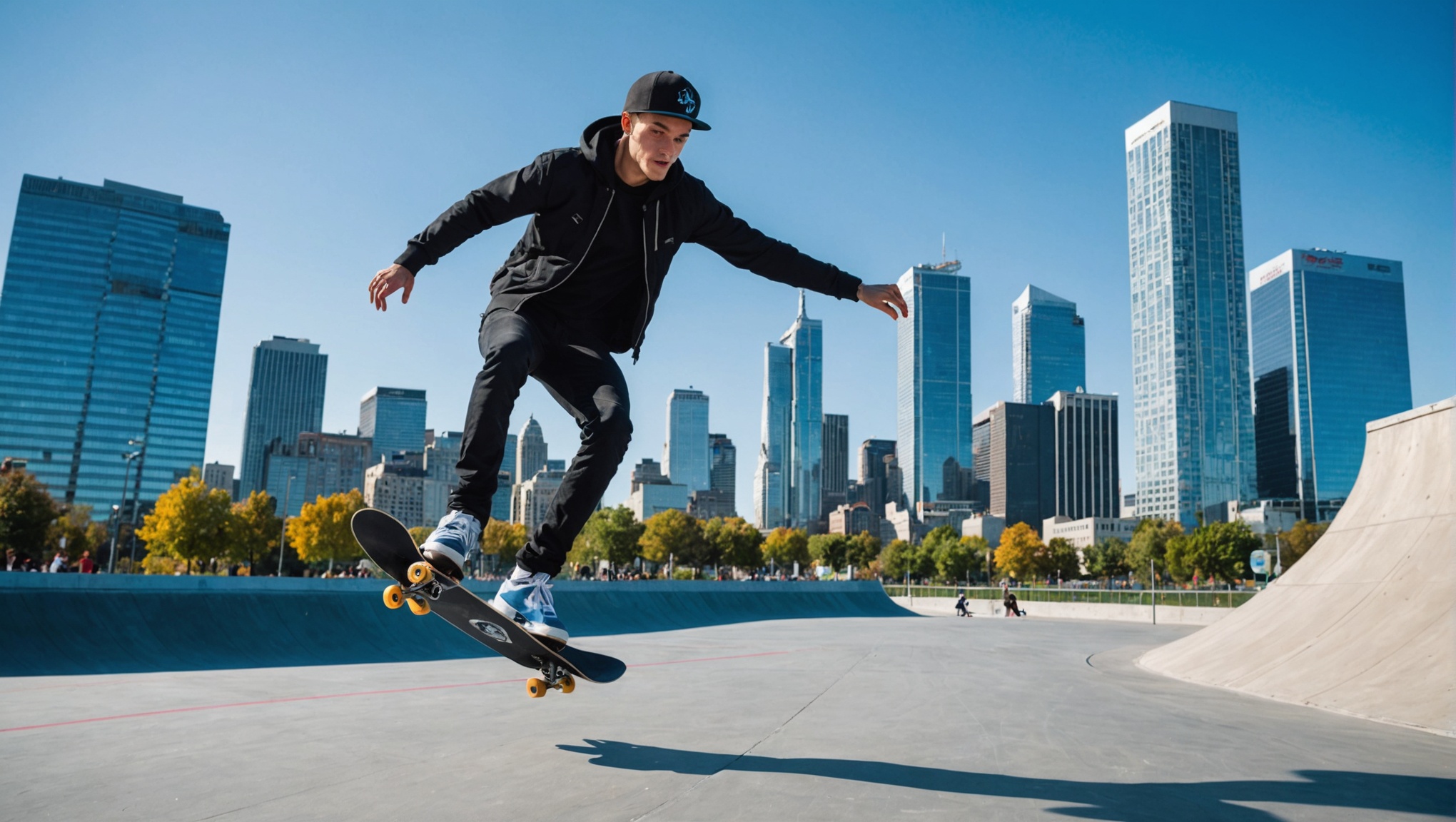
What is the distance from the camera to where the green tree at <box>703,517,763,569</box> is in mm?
114125

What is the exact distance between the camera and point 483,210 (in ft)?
15.7

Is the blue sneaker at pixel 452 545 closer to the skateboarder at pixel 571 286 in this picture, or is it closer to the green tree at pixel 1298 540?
the skateboarder at pixel 571 286

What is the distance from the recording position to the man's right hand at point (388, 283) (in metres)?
4.57

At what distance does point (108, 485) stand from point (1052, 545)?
177149 mm

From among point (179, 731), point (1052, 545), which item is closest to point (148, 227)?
point (1052, 545)

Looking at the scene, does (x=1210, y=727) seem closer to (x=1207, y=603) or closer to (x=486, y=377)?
(x=486, y=377)

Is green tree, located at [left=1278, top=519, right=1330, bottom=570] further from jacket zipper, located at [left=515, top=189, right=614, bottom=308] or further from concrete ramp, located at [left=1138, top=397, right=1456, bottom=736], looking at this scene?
jacket zipper, located at [left=515, top=189, right=614, bottom=308]

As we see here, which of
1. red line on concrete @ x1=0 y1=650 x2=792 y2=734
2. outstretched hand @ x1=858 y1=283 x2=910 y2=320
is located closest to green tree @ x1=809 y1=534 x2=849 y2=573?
A: red line on concrete @ x1=0 y1=650 x2=792 y2=734

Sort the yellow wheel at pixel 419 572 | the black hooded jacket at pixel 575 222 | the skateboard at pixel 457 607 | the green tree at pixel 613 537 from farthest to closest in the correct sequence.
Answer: the green tree at pixel 613 537 < the black hooded jacket at pixel 575 222 < the skateboard at pixel 457 607 < the yellow wheel at pixel 419 572

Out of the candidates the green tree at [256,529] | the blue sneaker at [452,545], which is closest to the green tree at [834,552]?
the green tree at [256,529]

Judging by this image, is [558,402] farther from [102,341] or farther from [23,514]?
[102,341]

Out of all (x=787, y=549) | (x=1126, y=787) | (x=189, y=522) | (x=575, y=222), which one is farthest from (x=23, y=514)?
(x=787, y=549)

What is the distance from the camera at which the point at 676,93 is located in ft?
15.0

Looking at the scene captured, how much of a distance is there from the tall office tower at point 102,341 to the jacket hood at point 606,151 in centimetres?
19398
